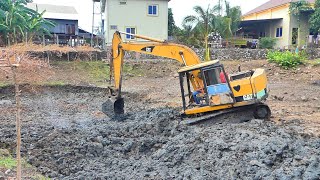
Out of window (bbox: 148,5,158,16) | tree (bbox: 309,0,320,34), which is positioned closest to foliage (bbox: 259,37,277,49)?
Result: tree (bbox: 309,0,320,34)

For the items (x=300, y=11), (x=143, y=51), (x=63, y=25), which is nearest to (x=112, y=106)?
(x=143, y=51)

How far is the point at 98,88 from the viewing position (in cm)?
1922

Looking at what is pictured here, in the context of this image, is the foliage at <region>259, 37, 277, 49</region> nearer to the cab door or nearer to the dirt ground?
the dirt ground

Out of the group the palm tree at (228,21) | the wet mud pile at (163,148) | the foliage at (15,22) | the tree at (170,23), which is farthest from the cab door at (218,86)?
the tree at (170,23)

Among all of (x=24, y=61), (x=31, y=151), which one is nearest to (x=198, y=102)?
(x=31, y=151)

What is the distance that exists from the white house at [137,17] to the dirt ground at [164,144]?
15.8 meters

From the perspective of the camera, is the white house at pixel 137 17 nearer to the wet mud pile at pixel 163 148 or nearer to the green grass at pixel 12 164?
the wet mud pile at pixel 163 148

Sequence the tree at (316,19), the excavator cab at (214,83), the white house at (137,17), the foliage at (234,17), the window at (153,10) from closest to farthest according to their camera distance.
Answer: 1. the excavator cab at (214,83)
2. the tree at (316,19)
3. the white house at (137,17)
4. the window at (153,10)
5. the foliage at (234,17)

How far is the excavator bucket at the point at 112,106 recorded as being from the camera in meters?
11.6

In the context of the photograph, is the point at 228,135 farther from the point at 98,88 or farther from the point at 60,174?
the point at 98,88

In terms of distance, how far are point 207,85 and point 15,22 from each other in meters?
18.1

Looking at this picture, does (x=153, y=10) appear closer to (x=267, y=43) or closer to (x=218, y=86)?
(x=267, y=43)

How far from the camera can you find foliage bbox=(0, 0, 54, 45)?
24078 millimetres

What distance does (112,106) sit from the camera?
38.2ft
